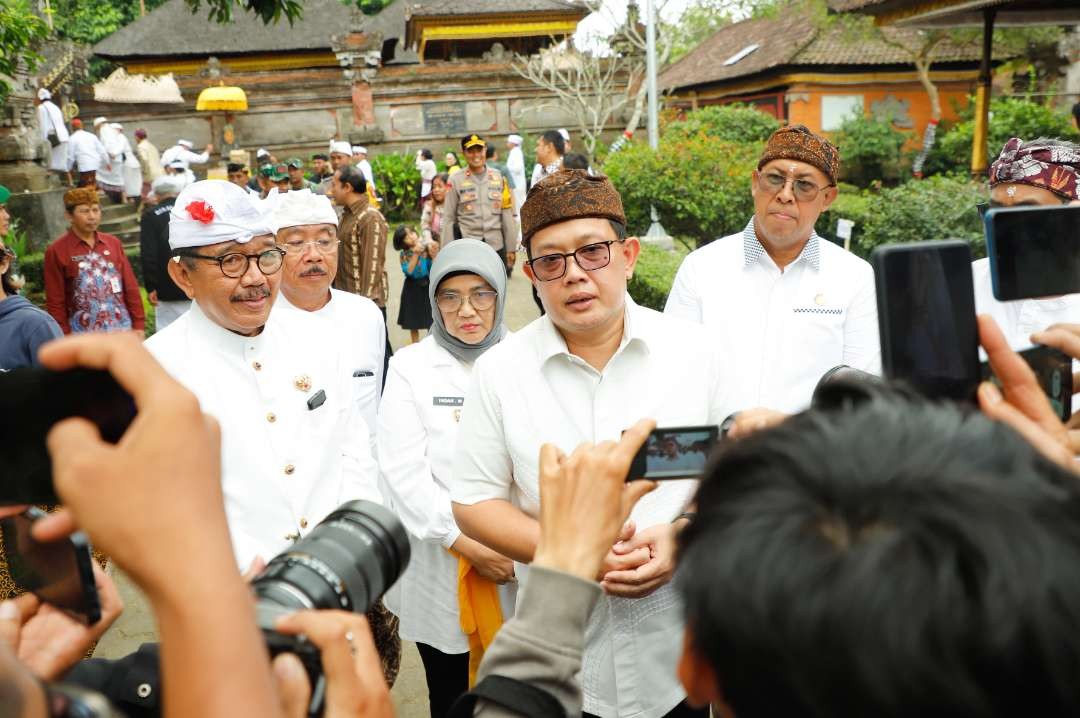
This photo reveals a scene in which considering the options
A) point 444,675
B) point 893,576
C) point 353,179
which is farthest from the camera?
point 353,179

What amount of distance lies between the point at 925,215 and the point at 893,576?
26.7 ft

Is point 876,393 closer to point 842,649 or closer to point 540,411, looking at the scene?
point 842,649

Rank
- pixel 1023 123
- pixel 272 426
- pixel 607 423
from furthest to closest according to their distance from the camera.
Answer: pixel 1023 123 → pixel 272 426 → pixel 607 423

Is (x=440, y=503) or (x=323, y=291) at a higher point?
(x=323, y=291)

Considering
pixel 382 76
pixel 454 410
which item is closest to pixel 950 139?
pixel 382 76

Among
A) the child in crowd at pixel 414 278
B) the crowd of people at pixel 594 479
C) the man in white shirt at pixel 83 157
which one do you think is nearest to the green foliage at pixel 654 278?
the child in crowd at pixel 414 278

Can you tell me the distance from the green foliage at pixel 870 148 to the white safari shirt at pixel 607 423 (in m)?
22.0

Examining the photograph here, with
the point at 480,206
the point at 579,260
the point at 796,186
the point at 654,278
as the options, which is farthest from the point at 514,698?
the point at 480,206

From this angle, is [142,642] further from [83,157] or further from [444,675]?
[83,157]

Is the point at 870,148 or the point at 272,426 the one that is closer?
the point at 272,426

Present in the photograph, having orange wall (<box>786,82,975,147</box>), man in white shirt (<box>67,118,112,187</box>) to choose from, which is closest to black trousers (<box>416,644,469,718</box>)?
man in white shirt (<box>67,118,112,187</box>)

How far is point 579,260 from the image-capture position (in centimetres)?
235

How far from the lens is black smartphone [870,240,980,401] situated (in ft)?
4.10

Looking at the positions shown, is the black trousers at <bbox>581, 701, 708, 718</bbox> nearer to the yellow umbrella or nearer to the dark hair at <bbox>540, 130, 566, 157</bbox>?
the dark hair at <bbox>540, 130, 566, 157</bbox>
